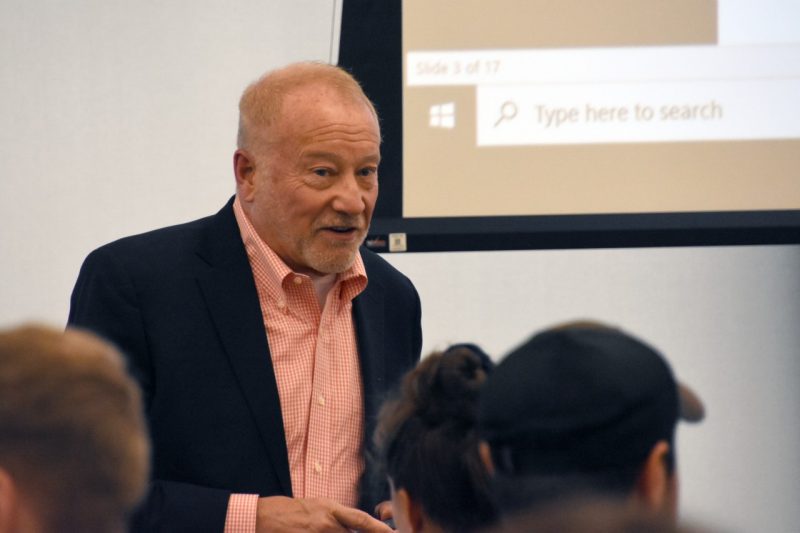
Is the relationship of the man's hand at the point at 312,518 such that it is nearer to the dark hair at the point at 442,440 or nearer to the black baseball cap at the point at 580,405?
the dark hair at the point at 442,440

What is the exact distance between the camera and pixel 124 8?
12.7 ft

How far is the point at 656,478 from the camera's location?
928 millimetres

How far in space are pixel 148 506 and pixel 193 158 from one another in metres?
2.13

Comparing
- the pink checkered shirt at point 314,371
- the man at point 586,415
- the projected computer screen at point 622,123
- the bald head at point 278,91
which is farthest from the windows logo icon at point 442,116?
the man at point 586,415

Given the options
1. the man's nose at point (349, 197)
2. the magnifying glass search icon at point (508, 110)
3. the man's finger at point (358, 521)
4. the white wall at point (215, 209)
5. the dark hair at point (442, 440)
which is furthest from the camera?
the white wall at point (215, 209)

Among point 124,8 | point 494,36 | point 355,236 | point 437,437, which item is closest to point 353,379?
point 355,236

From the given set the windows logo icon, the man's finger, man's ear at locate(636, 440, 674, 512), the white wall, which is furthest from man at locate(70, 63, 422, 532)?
the white wall

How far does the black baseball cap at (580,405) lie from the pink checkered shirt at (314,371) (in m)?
1.08

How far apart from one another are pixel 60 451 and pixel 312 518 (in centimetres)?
108

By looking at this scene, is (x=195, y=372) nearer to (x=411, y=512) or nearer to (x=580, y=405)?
(x=411, y=512)

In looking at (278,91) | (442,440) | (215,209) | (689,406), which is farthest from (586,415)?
(215,209)

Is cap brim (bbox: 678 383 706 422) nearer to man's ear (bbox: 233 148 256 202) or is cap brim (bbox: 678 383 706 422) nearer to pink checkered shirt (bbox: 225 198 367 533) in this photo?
pink checkered shirt (bbox: 225 198 367 533)

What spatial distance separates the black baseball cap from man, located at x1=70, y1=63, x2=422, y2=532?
932 mm

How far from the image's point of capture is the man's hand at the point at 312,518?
6.06 ft
